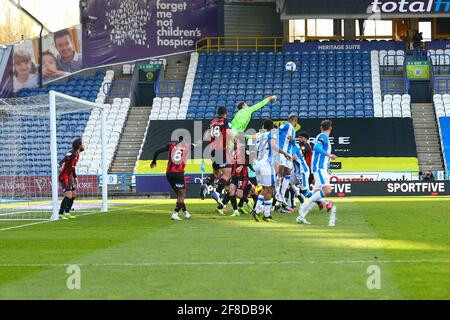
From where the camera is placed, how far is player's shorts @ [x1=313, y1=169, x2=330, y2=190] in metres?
18.5

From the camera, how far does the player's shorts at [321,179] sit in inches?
730

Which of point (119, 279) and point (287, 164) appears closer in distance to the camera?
point (119, 279)

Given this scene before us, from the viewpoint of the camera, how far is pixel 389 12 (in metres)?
46.9

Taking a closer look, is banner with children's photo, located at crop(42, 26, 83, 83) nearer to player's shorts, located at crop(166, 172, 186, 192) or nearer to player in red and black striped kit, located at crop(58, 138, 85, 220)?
player in red and black striped kit, located at crop(58, 138, 85, 220)

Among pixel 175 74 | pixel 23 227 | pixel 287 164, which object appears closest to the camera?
pixel 23 227

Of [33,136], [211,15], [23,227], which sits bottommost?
[23,227]

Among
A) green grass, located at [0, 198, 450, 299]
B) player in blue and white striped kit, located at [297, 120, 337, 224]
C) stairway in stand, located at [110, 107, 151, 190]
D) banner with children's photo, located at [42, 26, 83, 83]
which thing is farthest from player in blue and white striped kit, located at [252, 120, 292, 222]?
banner with children's photo, located at [42, 26, 83, 83]

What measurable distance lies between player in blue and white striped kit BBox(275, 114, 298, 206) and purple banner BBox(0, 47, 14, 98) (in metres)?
29.6

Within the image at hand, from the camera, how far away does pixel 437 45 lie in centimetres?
5147

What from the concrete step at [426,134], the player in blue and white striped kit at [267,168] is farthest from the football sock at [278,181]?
the concrete step at [426,134]

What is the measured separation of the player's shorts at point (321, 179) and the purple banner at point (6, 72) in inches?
1354

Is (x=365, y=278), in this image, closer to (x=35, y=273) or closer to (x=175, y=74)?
(x=35, y=273)
